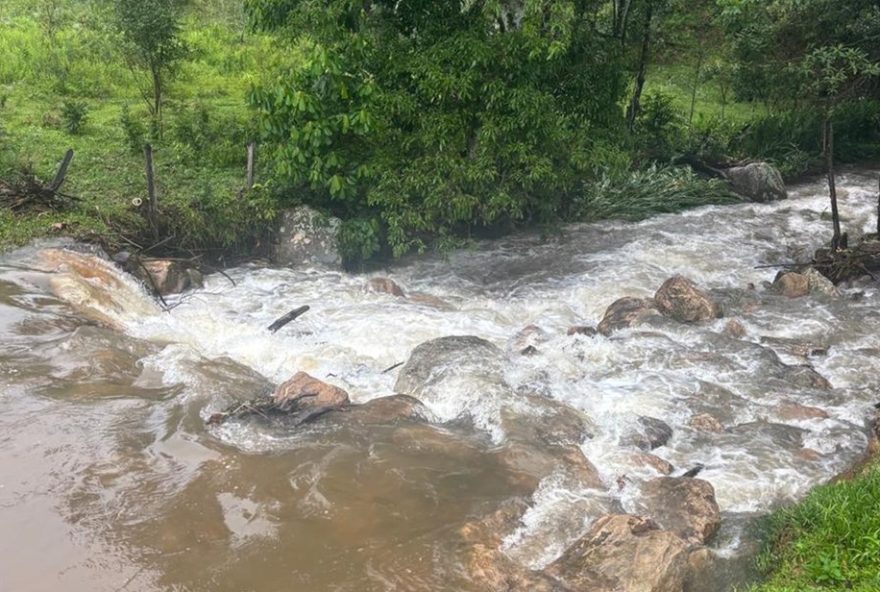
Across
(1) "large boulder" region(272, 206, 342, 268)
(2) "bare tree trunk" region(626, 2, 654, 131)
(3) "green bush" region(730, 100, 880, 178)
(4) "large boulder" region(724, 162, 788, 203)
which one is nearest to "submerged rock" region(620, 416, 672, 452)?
(1) "large boulder" region(272, 206, 342, 268)

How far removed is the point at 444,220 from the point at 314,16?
3.53 m

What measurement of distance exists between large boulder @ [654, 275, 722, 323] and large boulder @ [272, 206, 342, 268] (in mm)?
4941

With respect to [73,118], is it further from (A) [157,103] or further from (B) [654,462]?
(B) [654,462]

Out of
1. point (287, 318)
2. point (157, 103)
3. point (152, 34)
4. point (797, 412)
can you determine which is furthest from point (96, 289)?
point (797, 412)

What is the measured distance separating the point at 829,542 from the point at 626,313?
543cm

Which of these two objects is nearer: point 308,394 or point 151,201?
point 308,394

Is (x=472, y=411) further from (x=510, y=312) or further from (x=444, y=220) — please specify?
(x=444, y=220)

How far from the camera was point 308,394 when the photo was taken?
7.76m

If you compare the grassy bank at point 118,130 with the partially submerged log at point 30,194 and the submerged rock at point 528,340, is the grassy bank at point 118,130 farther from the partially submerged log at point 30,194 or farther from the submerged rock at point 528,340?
the submerged rock at point 528,340

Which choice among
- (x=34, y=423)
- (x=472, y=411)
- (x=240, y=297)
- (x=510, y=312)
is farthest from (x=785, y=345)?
(x=34, y=423)

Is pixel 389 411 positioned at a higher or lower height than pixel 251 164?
lower

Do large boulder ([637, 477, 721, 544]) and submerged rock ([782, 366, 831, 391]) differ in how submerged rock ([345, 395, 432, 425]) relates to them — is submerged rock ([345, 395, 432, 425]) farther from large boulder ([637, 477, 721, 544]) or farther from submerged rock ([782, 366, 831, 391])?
submerged rock ([782, 366, 831, 391])

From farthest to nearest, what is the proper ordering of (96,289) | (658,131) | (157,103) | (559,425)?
(658,131)
(157,103)
(96,289)
(559,425)

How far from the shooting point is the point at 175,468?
21.1 feet
